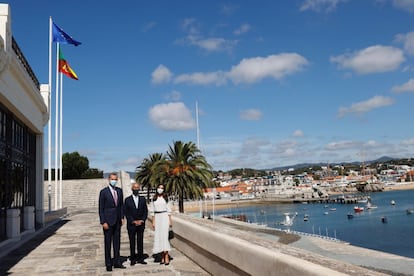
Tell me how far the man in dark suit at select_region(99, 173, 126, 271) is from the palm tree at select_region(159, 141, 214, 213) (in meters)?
25.2

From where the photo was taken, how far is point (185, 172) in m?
33.6

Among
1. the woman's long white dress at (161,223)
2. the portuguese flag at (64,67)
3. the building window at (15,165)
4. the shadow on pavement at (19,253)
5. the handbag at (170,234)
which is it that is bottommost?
the shadow on pavement at (19,253)

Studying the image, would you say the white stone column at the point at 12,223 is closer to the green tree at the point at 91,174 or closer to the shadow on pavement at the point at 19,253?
the shadow on pavement at the point at 19,253

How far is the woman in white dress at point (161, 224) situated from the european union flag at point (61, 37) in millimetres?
22459

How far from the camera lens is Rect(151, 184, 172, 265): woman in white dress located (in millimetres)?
7883

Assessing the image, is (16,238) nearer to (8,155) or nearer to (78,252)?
(8,155)

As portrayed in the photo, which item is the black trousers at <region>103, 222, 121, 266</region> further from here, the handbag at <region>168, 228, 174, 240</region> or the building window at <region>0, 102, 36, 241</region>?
the building window at <region>0, 102, 36, 241</region>

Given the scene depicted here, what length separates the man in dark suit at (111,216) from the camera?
7.73 m

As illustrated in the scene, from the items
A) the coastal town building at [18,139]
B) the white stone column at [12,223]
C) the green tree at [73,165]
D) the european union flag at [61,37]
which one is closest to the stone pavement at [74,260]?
the white stone column at [12,223]

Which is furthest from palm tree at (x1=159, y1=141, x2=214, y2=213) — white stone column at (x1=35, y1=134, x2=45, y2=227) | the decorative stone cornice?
the decorative stone cornice

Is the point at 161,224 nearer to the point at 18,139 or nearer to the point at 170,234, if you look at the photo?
the point at 170,234

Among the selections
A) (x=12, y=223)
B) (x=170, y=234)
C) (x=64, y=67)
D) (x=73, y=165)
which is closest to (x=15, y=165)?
(x=12, y=223)

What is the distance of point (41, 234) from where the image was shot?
15.8 m

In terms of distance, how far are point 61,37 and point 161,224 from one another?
2325 cm
